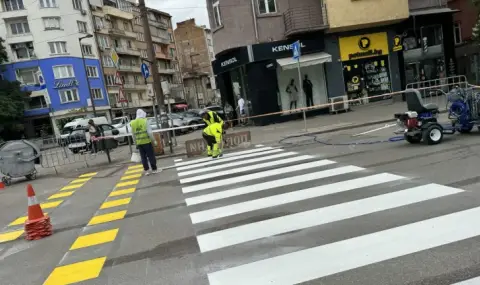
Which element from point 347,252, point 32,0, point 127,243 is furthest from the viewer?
point 32,0

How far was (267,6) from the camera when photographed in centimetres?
2152

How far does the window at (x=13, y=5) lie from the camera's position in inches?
1997

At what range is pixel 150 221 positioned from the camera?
6.37 meters

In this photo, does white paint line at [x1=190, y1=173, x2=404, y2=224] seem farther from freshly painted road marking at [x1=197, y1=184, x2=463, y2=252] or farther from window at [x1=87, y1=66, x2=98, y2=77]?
window at [x1=87, y1=66, x2=98, y2=77]

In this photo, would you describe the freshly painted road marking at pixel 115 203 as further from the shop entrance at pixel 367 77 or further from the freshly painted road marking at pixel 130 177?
the shop entrance at pixel 367 77

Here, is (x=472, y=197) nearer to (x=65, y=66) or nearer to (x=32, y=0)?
(x=65, y=66)

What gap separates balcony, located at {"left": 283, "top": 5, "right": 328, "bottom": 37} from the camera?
20.9m

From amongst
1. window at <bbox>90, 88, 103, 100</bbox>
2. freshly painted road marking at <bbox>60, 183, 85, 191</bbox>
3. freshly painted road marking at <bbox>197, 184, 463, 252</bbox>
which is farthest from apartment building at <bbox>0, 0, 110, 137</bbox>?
freshly painted road marking at <bbox>197, 184, 463, 252</bbox>

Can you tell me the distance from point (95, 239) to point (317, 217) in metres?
3.25

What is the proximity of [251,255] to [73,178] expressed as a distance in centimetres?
1015

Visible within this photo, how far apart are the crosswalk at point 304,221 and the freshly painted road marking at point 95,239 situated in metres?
→ 1.22

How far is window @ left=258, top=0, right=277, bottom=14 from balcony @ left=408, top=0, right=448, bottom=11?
27.1 feet

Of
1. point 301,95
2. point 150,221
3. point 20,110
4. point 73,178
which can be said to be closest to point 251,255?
point 150,221

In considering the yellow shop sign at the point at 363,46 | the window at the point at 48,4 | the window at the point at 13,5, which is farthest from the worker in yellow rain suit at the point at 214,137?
the window at the point at 13,5
